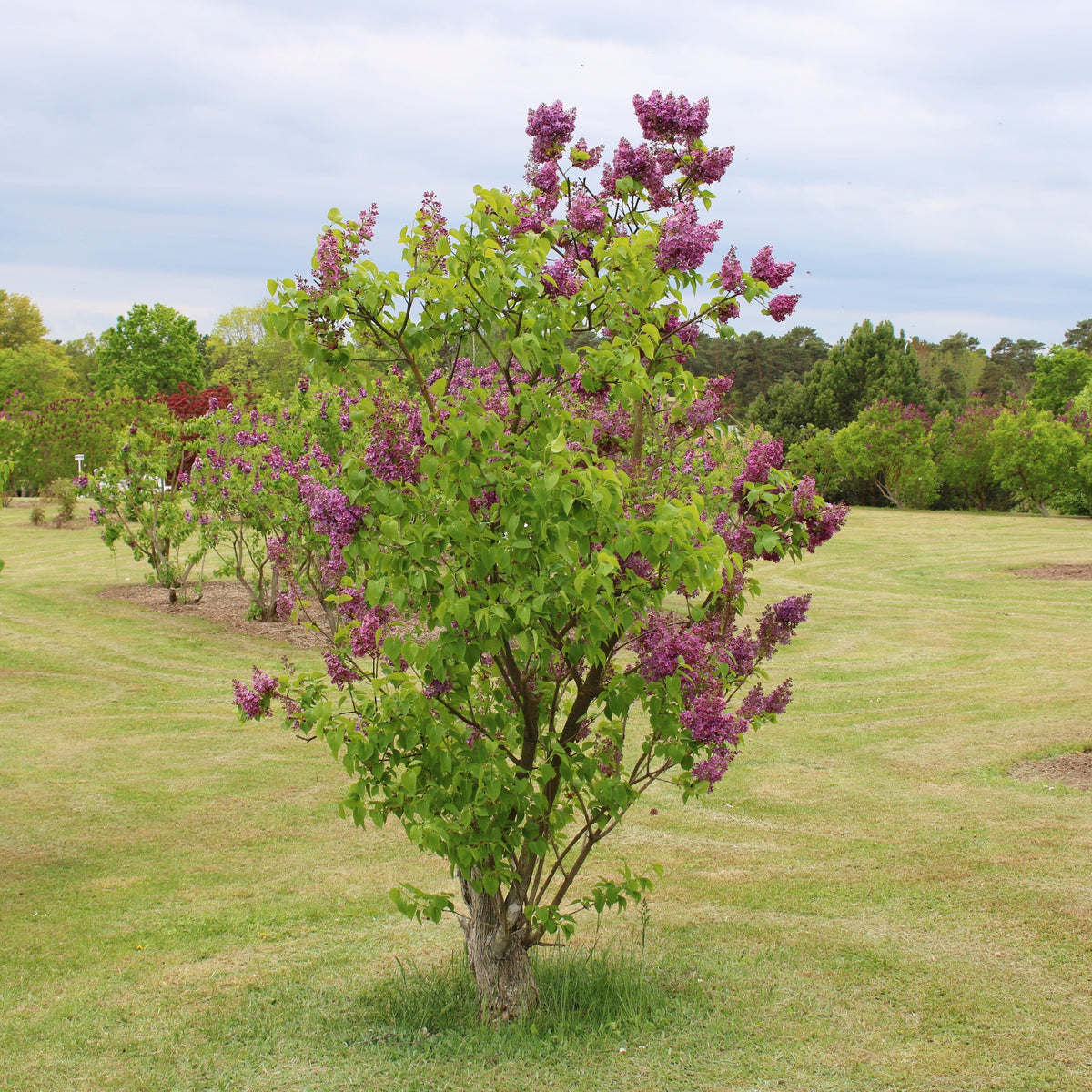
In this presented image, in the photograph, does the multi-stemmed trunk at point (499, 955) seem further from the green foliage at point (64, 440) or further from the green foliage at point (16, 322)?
the green foliage at point (16, 322)

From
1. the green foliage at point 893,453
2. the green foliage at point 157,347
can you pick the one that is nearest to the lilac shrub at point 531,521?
the green foliage at point 893,453

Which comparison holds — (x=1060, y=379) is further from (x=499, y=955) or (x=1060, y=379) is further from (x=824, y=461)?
(x=499, y=955)

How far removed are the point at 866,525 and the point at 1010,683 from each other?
22.5 metres

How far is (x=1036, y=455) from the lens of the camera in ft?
117

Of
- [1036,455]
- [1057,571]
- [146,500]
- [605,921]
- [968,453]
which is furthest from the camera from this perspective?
[968,453]

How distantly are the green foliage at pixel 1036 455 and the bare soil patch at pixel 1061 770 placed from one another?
3043cm

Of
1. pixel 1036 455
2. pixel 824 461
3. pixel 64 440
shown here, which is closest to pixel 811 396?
pixel 824 461

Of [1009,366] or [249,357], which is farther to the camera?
[1009,366]

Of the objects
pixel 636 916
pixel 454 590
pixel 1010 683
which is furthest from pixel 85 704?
pixel 1010 683

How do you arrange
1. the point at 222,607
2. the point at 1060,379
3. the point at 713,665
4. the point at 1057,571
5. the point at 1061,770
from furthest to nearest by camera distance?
1. the point at 1060,379
2. the point at 1057,571
3. the point at 222,607
4. the point at 1061,770
5. the point at 713,665

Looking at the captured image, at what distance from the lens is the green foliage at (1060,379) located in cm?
5431

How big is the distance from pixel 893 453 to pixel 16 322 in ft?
186

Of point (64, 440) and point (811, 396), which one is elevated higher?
point (811, 396)

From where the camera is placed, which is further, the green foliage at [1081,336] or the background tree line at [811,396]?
the green foliage at [1081,336]
